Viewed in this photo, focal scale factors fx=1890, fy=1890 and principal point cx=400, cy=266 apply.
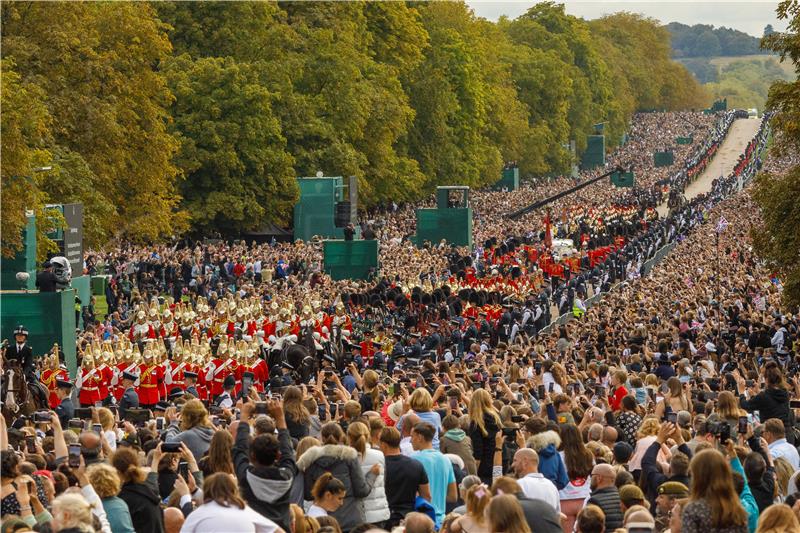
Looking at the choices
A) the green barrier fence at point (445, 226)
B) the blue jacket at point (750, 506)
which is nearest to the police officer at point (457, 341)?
the blue jacket at point (750, 506)

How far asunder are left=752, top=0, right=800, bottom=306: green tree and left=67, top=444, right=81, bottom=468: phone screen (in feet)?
53.9

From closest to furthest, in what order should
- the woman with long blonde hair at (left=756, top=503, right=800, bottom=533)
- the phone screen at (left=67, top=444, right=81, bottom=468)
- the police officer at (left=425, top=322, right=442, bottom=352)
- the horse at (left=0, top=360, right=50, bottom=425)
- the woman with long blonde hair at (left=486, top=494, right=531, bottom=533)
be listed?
the woman with long blonde hair at (left=486, top=494, right=531, bottom=533) → the woman with long blonde hair at (left=756, top=503, right=800, bottom=533) → the phone screen at (left=67, top=444, right=81, bottom=468) → the horse at (left=0, top=360, right=50, bottom=425) → the police officer at (left=425, top=322, right=442, bottom=352)

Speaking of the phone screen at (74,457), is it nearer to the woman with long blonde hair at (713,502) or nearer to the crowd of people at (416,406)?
the crowd of people at (416,406)

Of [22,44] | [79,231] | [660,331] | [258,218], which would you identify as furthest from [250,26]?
[660,331]

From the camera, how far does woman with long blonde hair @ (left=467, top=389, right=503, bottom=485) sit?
13578mm

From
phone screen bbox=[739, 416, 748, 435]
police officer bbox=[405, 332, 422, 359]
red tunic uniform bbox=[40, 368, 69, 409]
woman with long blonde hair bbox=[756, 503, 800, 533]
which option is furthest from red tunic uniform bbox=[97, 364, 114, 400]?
woman with long blonde hair bbox=[756, 503, 800, 533]

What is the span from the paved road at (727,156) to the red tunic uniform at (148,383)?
62651 millimetres

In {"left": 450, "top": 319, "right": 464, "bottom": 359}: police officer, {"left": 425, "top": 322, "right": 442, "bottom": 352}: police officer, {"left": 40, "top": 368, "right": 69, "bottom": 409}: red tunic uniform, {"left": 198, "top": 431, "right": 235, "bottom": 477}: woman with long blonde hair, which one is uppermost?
{"left": 198, "top": 431, "right": 235, "bottom": 477}: woman with long blonde hair

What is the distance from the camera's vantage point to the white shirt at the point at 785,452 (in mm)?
13125

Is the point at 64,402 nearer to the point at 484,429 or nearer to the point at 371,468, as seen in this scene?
the point at 484,429

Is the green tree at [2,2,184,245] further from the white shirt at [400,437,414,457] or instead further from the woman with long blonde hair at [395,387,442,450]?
the white shirt at [400,437,414,457]

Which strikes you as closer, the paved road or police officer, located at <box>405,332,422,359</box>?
police officer, located at <box>405,332,422,359</box>

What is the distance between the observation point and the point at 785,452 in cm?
1317

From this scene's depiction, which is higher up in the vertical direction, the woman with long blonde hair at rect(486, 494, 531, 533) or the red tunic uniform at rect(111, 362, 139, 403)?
the woman with long blonde hair at rect(486, 494, 531, 533)
